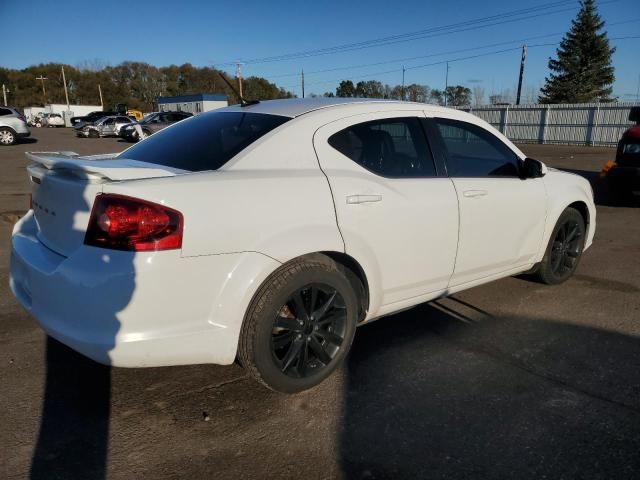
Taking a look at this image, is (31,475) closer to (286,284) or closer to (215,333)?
(215,333)

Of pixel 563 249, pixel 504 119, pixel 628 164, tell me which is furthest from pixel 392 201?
pixel 504 119

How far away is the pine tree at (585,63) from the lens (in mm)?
47812

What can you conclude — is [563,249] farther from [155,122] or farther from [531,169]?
[155,122]

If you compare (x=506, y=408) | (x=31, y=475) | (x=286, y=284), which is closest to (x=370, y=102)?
(x=286, y=284)

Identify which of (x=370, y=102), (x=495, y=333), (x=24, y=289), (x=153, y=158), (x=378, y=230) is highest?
(x=370, y=102)

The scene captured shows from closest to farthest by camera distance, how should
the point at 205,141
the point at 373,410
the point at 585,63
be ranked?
the point at 373,410, the point at 205,141, the point at 585,63

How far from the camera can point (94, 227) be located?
7.25ft

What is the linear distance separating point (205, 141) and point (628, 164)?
24.9ft

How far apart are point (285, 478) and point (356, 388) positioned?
2.64 ft

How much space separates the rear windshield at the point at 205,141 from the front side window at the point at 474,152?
49.8 inches

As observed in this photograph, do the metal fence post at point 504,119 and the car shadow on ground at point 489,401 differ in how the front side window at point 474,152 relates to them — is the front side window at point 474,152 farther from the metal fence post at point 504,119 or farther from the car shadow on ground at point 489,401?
the metal fence post at point 504,119

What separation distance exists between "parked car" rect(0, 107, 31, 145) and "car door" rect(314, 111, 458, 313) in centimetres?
2423

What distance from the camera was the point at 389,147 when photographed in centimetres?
316

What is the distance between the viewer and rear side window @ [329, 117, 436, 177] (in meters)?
2.91
